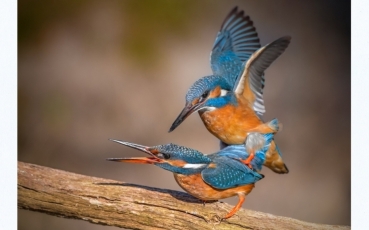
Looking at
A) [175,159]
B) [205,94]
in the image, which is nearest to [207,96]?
[205,94]

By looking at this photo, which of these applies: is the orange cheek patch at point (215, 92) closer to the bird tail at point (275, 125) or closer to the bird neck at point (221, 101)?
the bird neck at point (221, 101)

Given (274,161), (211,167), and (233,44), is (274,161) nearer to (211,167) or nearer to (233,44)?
(211,167)

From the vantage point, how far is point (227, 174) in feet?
5.49

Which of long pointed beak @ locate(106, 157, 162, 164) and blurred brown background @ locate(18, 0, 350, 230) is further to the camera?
blurred brown background @ locate(18, 0, 350, 230)

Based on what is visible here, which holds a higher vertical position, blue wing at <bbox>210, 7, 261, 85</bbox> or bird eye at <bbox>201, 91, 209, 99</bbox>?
blue wing at <bbox>210, 7, 261, 85</bbox>

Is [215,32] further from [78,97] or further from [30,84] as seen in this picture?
[30,84]

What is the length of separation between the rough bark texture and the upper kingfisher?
199 mm

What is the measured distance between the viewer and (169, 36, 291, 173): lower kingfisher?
167cm

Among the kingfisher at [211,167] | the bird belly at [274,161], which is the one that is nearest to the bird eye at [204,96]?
the kingfisher at [211,167]

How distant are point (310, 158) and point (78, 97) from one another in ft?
2.81

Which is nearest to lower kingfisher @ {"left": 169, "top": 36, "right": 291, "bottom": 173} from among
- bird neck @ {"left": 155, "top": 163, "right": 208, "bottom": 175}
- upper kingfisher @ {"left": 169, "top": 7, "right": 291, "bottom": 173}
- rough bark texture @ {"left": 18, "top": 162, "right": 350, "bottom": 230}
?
upper kingfisher @ {"left": 169, "top": 7, "right": 291, "bottom": 173}

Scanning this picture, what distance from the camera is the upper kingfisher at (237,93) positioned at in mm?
1675

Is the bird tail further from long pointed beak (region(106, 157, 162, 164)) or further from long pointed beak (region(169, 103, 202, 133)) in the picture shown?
long pointed beak (region(106, 157, 162, 164))

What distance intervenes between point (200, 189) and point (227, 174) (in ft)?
0.32
